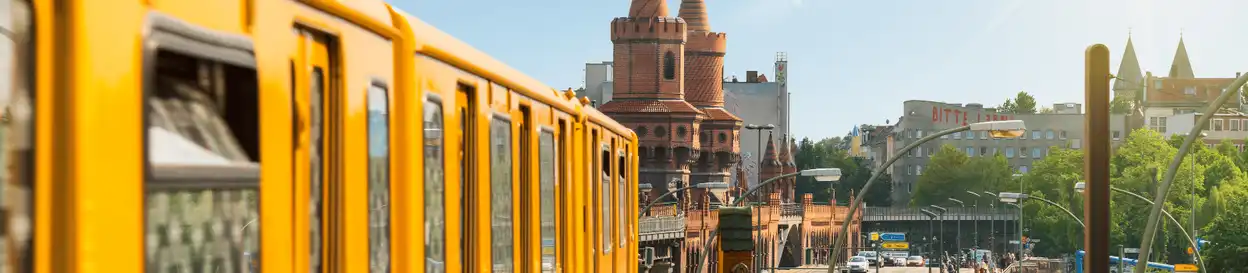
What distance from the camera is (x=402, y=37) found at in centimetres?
518

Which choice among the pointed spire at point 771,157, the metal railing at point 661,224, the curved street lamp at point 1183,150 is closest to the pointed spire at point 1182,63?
the pointed spire at point 771,157

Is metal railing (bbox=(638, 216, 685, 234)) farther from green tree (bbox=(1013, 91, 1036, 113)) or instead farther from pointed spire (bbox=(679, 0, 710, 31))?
green tree (bbox=(1013, 91, 1036, 113))

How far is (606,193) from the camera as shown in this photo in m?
12.1

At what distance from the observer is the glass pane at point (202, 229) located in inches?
121

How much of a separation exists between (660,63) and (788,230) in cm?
2087

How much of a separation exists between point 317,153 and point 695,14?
4441 inches

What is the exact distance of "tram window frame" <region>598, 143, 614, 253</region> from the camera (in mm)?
11734

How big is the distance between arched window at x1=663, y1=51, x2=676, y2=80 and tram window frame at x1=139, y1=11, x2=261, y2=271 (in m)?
97.1

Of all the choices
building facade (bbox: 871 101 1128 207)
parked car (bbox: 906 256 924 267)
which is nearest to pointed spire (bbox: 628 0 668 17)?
parked car (bbox: 906 256 924 267)

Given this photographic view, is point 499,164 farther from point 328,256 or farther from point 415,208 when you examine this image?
point 328,256

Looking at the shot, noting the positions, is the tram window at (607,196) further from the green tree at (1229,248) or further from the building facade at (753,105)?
the building facade at (753,105)

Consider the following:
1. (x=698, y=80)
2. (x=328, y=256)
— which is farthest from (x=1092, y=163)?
(x=698, y=80)

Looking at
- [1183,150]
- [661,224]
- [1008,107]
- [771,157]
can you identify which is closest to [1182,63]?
[1008,107]

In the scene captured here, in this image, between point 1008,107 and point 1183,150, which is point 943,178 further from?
point 1183,150
